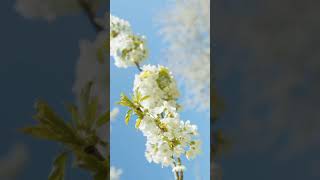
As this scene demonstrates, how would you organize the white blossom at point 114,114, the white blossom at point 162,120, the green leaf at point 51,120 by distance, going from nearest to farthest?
the green leaf at point 51,120 < the white blossom at point 162,120 < the white blossom at point 114,114

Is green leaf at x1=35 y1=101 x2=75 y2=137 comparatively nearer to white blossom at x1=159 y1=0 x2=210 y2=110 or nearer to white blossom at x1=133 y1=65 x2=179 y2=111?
white blossom at x1=133 y1=65 x2=179 y2=111

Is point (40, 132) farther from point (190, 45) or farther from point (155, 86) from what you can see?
point (190, 45)

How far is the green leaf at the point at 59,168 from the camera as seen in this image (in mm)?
476

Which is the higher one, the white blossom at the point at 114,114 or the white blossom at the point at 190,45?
the white blossom at the point at 190,45

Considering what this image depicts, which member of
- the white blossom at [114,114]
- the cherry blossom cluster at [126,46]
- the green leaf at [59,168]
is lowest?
the green leaf at [59,168]

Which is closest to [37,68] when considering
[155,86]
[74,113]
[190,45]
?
[74,113]

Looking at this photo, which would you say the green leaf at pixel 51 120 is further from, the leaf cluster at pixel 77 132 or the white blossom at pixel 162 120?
the white blossom at pixel 162 120

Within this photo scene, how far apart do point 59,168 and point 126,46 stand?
9.0 inches

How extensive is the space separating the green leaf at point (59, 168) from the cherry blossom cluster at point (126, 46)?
8.5 inches

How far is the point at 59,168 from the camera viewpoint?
0.49 meters

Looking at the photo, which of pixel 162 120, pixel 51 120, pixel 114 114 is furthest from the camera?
pixel 114 114
